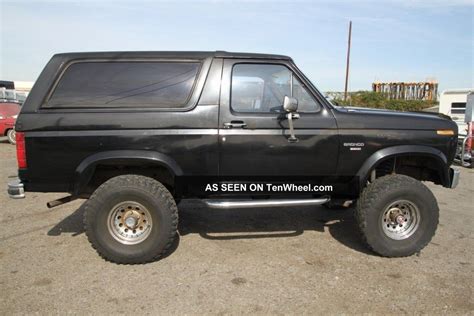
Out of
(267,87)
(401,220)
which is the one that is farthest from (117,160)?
(401,220)

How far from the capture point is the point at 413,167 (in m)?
4.59

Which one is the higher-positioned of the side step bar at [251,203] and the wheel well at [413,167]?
the wheel well at [413,167]

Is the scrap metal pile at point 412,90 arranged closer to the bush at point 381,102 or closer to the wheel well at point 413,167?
the bush at point 381,102

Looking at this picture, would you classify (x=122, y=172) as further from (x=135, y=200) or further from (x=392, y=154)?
(x=392, y=154)

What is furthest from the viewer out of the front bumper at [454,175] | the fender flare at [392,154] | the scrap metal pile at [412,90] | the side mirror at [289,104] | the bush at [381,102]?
the scrap metal pile at [412,90]

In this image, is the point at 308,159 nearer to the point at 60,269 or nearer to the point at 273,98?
the point at 273,98

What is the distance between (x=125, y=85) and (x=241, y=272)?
2.24 m

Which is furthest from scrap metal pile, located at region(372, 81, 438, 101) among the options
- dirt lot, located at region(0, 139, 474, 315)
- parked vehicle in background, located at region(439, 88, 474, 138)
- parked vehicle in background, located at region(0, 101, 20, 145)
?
dirt lot, located at region(0, 139, 474, 315)

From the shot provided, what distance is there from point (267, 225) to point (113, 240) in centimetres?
207

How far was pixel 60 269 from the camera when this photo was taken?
12.3ft

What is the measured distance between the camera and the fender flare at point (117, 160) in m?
3.74

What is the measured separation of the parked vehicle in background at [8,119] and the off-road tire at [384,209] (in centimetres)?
1389

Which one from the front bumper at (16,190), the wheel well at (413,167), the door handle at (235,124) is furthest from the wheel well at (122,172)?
the wheel well at (413,167)

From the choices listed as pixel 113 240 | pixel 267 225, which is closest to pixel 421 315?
pixel 267 225
